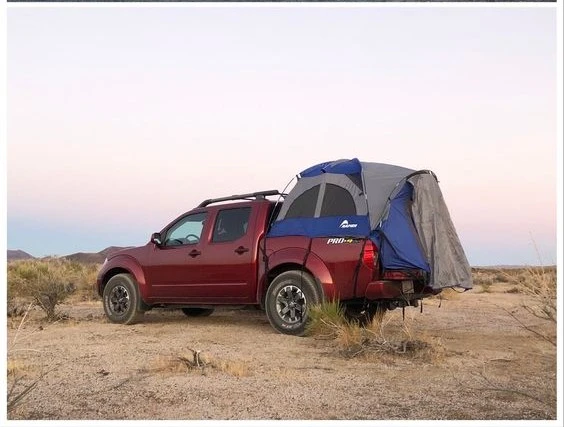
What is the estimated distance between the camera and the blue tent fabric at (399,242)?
28.1 feet

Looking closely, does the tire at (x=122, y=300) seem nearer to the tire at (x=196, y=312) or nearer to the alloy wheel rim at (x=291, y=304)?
the tire at (x=196, y=312)

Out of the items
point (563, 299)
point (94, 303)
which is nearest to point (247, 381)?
point (563, 299)

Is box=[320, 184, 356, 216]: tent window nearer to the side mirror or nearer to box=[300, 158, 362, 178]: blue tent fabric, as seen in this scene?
box=[300, 158, 362, 178]: blue tent fabric

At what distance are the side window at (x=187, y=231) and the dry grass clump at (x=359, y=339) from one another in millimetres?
2734

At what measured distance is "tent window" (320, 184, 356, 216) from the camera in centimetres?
913

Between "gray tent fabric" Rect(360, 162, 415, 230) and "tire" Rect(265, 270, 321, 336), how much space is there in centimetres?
123

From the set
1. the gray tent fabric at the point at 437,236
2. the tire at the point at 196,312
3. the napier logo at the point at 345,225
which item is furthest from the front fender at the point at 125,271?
the gray tent fabric at the point at 437,236

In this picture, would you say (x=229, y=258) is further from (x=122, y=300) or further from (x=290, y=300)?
(x=122, y=300)

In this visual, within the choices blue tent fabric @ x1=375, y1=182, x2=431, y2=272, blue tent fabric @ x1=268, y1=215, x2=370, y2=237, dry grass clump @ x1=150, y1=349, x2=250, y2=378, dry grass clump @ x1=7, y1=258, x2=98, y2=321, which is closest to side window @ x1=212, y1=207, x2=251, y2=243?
blue tent fabric @ x1=268, y1=215, x2=370, y2=237

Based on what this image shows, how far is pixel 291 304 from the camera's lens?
927 centimetres

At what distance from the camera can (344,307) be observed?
8.85 metres

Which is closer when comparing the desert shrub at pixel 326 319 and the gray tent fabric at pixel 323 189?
the desert shrub at pixel 326 319

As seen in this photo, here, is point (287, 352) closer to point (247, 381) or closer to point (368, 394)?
point (247, 381)

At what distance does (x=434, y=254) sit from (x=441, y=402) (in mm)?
3534
